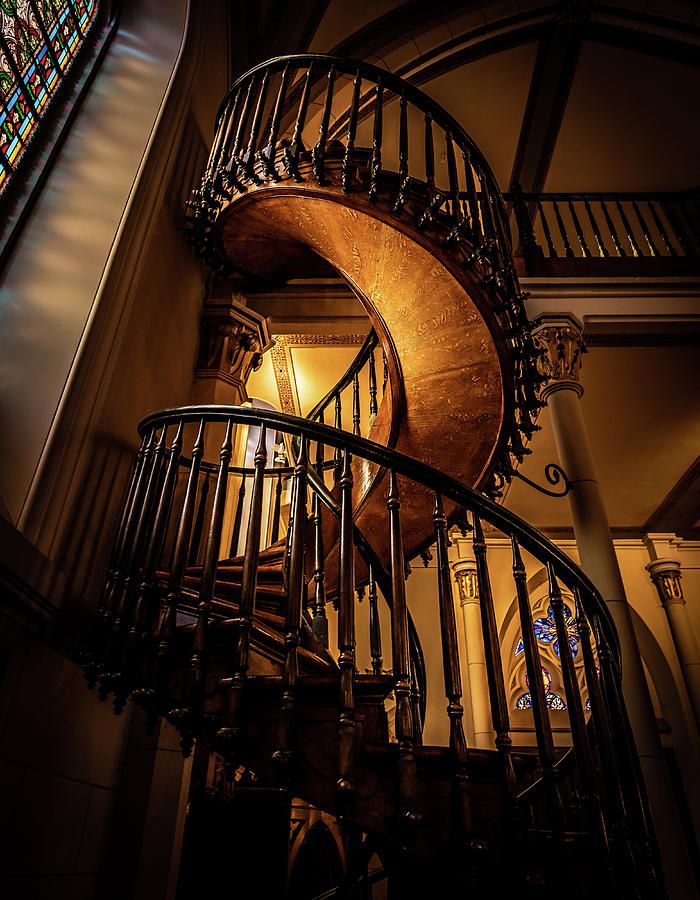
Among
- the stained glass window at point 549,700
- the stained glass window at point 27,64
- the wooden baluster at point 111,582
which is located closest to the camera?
the wooden baluster at point 111,582

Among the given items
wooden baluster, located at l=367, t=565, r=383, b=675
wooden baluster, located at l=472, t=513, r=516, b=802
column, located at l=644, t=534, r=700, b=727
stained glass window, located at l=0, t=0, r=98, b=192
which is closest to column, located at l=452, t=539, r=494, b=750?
column, located at l=644, t=534, r=700, b=727

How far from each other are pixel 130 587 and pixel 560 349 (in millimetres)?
3675

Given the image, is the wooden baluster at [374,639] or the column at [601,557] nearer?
the wooden baluster at [374,639]

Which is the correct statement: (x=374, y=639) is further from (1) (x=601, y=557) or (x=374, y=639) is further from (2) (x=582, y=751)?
(1) (x=601, y=557)

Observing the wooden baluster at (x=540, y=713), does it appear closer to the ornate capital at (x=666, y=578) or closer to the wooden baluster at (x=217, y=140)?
the wooden baluster at (x=217, y=140)

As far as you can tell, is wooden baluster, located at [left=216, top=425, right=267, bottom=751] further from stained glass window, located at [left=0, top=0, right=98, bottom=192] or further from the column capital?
the column capital

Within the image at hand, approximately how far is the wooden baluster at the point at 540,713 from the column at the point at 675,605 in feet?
21.4

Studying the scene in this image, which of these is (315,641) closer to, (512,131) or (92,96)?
(92,96)

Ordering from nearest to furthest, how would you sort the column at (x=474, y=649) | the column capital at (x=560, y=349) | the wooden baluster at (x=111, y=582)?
1. the wooden baluster at (x=111, y=582)
2. the column capital at (x=560, y=349)
3. the column at (x=474, y=649)

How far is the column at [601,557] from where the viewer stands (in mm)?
3248

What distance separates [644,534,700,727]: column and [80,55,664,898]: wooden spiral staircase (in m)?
5.67

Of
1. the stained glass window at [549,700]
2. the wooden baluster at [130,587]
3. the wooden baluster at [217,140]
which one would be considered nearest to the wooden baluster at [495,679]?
the wooden baluster at [130,587]

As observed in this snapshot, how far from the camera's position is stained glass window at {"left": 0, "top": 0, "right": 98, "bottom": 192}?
111 inches

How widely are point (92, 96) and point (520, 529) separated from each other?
11.3 feet
